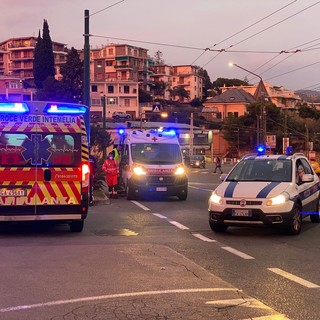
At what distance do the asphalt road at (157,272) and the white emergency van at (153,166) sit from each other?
5977mm

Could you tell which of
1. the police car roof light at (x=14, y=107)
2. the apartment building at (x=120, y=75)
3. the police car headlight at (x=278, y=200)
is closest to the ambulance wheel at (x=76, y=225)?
the police car roof light at (x=14, y=107)

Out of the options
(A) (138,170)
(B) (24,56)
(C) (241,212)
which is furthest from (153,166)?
(B) (24,56)

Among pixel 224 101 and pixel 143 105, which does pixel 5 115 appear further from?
pixel 224 101

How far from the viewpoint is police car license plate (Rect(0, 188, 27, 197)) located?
1015cm

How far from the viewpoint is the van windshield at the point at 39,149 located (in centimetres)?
1027

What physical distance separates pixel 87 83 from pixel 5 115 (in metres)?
7.99

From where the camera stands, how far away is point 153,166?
1819 cm

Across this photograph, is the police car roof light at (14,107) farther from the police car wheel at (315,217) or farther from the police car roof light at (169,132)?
the police car roof light at (169,132)

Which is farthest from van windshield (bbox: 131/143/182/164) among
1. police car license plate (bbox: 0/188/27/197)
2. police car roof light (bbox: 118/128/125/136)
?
police car license plate (bbox: 0/188/27/197)

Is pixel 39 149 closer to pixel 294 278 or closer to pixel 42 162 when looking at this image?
pixel 42 162

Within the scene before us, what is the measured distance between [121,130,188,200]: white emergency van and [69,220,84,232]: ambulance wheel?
279 inches

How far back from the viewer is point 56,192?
1043cm

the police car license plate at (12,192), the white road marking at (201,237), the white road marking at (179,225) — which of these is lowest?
the white road marking at (201,237)

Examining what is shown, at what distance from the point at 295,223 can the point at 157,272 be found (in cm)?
422
